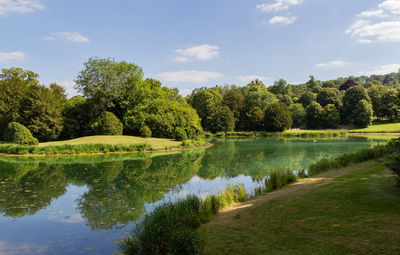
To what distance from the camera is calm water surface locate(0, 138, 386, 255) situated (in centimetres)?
730

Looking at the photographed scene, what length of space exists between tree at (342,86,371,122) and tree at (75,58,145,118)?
58409mm

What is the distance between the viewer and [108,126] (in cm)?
3953

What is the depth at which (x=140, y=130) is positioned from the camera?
4109cm

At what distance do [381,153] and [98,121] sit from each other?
37.2 meters

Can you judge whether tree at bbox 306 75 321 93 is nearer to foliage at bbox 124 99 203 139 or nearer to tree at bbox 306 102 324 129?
tree at bbox 306 102 324 129

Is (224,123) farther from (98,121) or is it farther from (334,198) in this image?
(334,198)

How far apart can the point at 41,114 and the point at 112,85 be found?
428 inches

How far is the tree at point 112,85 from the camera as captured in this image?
136 ft

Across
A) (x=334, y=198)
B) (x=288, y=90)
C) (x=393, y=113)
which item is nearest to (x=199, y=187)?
(x=334, y=198)

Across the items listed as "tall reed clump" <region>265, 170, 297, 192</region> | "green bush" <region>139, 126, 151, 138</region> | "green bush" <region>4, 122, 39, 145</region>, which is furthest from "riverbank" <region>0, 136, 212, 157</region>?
"tall reed clump" <region>265, 170, 297, 192</region>

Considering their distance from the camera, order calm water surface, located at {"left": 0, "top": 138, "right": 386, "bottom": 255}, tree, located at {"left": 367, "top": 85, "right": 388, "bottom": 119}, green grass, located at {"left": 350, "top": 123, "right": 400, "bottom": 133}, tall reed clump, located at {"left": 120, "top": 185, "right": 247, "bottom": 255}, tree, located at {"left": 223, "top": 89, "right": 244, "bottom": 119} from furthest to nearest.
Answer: tree, located at {"left": 223, "top": 89, "right": 244, "bottom": 119} < tree, located at {"left": 367, "top": 85, "right": 388, "bottom": 119} < green grass, located at {"left": 350, "top": 123, "right": 400, "bottom": 133} < calm water surface, located at {"left": 0, "top": 138, "right": 386, "bottom": 255} < tall reed clump, located at {"left": 120, "top": 185, "right": 247, "bottom": 255}

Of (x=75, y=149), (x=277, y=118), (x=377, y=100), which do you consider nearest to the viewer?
Answer: (x=75, y=149)

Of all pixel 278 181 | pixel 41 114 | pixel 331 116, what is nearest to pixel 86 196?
pixel 278 181

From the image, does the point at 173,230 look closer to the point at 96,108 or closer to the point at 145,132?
the point at 145,132
